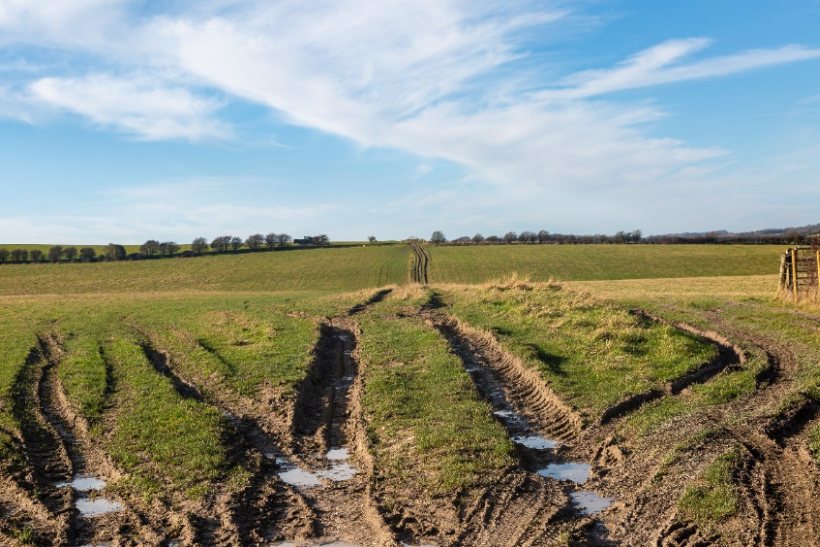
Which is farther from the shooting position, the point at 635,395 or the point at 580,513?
the point at 635,395

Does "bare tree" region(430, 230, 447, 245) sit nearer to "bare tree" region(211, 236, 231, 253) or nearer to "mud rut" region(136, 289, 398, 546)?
"bare tree" region(211, 236, 231, 253)

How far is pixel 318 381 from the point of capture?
16.1 meters

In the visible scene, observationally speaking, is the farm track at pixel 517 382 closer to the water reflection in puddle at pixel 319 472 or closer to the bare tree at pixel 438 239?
the water reflection in puddle at pixel 319 472

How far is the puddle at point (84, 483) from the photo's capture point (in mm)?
9318

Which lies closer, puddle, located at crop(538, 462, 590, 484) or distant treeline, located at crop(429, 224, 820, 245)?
puddle, located at crop(538, 462, 590, 484)

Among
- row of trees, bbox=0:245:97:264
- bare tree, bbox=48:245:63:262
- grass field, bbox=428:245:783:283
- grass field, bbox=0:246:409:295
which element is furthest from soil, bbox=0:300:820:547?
row of trees, bbox=0:245:97:264

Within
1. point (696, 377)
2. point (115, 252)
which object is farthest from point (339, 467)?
point (115, 252)

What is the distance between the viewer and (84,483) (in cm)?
955

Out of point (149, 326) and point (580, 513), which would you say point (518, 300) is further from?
point (580, 513)

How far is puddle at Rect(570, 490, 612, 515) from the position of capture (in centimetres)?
830

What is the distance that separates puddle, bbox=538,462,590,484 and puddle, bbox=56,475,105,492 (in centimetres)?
629

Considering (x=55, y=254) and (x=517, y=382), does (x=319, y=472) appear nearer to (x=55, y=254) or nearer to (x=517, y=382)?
(x=517, y=382)

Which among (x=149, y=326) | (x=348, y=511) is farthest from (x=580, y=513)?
(x=149, y=326)

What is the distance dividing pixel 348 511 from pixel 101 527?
2929mm
